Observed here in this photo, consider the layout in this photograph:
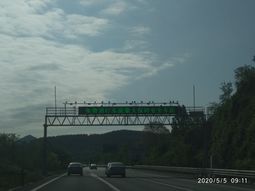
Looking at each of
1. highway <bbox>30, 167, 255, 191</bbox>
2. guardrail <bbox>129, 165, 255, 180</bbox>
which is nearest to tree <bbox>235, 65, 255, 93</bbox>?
guardrail <bbox>129, 165, 255, 180</bbox>

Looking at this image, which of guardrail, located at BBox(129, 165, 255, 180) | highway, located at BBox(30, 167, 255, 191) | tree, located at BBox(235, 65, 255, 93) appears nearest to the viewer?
highway, located at BBox(30, 167, 255, 191)

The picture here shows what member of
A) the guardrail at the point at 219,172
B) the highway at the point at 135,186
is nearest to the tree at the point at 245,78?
the guardrail at the point at 219,172

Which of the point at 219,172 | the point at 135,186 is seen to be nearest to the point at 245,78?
the point at 219,172

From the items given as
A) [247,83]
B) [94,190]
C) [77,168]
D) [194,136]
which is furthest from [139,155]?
[94,190]

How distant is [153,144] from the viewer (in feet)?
488

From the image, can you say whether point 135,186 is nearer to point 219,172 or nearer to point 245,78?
point 219,172

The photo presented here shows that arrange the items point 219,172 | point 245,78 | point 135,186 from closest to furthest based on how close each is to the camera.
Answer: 1. point 135,186
2. point 219,172
3. point 245,78

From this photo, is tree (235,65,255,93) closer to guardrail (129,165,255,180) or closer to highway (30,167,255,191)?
guardrail (129,165,255,180)

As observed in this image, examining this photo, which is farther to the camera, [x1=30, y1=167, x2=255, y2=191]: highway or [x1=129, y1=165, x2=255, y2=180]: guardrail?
[x1=129, y1=165, x2=255, y2=180]: guardrail

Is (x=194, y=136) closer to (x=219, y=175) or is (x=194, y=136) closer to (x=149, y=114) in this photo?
(x=149, y=114)

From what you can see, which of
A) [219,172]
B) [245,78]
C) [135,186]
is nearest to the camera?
[135,186]

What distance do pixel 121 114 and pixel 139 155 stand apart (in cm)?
8850

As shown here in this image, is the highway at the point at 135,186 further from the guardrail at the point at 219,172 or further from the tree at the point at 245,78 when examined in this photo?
the tree at the point at 245,78

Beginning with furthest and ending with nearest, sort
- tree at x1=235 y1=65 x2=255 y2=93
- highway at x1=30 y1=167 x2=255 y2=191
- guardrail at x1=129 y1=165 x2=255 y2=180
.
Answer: tree at x1=235 y1=65 x2=255 y2=93 < guardrail at x1=129 y1=165 x2=255 y2=180 < highway at x1=30 y1=167 x2=255 y2=191
